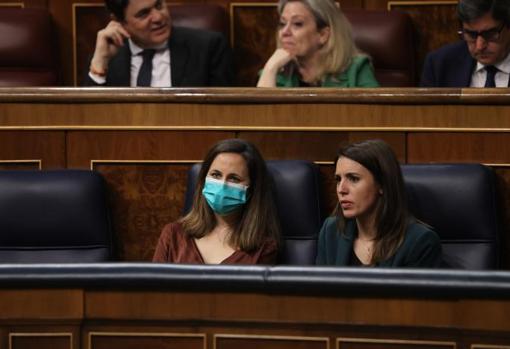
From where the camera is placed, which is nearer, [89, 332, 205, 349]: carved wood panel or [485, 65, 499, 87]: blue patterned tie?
[89, 332, 205, 349]: carved wood panel

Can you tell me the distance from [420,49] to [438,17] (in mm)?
→ 56

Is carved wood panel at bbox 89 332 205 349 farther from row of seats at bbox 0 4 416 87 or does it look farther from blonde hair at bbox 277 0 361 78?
row of seats at bbox 0 4 416 87

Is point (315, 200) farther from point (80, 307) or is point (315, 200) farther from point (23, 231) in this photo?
point (80, 307)

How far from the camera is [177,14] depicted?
5.50ft

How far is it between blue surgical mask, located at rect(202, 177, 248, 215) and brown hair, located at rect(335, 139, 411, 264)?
13 cm

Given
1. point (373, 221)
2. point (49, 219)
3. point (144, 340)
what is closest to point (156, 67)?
point (49, 219)

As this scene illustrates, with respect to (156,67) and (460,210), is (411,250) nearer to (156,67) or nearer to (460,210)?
(460,210)

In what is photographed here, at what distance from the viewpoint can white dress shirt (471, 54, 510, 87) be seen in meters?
1.44

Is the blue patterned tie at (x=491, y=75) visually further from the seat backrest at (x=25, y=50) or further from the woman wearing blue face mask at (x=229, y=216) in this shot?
the seat backrest at (x=25, y=50)

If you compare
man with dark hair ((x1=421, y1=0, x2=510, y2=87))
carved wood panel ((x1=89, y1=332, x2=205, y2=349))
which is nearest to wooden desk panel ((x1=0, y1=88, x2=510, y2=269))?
man with dark hair ((x1=421, y1=0, x2=510, y2=87))

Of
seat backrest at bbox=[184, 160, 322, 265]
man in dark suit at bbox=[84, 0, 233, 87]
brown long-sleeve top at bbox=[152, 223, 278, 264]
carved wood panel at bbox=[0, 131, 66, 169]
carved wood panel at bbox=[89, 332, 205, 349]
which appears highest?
man in dark suit at bbox=[84, 0, 233, 87]

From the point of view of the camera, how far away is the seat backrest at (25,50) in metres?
1.65

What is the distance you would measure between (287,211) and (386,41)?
46 centimetres

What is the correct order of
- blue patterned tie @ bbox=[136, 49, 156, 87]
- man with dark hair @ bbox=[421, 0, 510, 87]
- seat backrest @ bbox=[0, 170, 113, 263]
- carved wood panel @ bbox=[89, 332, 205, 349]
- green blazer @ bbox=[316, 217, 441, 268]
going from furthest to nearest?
blue patterned tie @ bbox=[136, 49, 156, 87], man with dark hair @ bbox=[421, 0, 510, 87], seat backrest @ bbox=[0, 170, 113, 263], green blazer @ bbox=[316, 217, 441, 268], carved wood panel @ bbox=[89, 332, 205, 349]
